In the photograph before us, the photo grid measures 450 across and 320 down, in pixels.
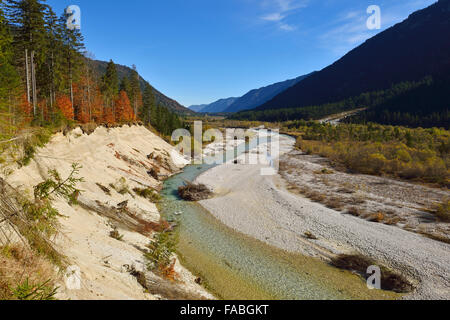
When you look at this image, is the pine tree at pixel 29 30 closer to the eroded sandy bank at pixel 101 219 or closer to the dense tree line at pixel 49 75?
the dense tree line at pixel 49 75

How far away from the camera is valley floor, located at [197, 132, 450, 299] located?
1267 cm

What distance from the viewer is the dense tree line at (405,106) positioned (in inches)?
3787

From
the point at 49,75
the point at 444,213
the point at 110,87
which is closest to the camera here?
the point at 444,213

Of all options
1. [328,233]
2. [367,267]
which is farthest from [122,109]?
[367,267]

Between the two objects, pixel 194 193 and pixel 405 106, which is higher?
pixel 405 106

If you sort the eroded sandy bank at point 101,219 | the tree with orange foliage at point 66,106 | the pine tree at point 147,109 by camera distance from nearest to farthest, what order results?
1. the eroded sandy bank at point 101,219
2. the tree with orange foliage at point 66,106
3. the pine tree at point 147,109

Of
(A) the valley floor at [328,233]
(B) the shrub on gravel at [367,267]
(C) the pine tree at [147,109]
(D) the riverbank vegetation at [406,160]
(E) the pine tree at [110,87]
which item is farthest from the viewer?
(C) the pine tree at [147,109]

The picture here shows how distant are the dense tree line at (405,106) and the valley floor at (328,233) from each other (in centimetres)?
9567

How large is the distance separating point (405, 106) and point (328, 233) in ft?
452

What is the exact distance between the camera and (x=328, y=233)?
55.7ft

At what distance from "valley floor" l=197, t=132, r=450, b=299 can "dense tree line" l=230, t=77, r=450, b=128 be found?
3767 inches

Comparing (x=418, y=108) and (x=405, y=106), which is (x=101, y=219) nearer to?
(x=418, y=108)

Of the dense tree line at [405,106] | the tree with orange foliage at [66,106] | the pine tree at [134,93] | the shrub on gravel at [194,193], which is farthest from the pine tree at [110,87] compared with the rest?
the dense tree line at [405,106]
